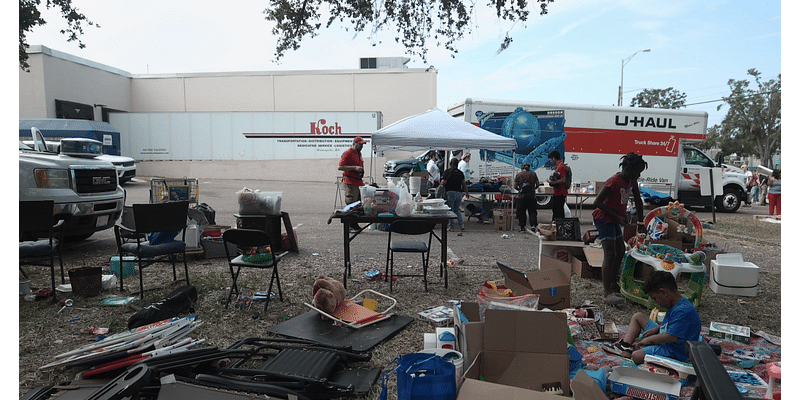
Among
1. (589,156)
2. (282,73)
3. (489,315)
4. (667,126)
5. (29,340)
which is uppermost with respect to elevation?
(282,73)

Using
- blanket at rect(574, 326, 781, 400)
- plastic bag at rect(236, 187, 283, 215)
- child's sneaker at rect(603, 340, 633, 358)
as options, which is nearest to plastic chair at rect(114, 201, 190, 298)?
plastic bag at rect(236, 187, 283, 215)

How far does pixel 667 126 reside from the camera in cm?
1335

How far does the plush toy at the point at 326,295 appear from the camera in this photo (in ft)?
14.4

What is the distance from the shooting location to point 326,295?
4.39m

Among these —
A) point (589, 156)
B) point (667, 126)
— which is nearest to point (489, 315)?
point (589, 156)

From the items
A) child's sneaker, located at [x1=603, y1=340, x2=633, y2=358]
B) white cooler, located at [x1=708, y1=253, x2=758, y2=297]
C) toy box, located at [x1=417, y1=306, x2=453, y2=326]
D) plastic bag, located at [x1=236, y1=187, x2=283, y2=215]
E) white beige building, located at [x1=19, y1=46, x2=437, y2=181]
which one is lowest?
child's sneaker, located at [x1=603, y1=340, x2=633, y2=358]

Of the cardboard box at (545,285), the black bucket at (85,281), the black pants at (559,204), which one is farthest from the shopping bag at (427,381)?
the black pants at (559,204)

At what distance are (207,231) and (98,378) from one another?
169 inches

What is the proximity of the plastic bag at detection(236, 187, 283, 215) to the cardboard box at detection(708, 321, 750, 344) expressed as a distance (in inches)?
224

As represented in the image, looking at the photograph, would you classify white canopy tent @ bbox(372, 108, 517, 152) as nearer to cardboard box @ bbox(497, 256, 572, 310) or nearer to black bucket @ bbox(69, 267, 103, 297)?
cardboard box @ bbox(497, 256, 572, 310)

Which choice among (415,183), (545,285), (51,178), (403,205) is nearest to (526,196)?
(415,183)

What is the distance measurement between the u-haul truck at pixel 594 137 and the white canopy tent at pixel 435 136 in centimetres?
318

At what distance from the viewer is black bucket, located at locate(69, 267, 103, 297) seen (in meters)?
4.96

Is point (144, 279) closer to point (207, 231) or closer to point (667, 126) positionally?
point (207, 231)
